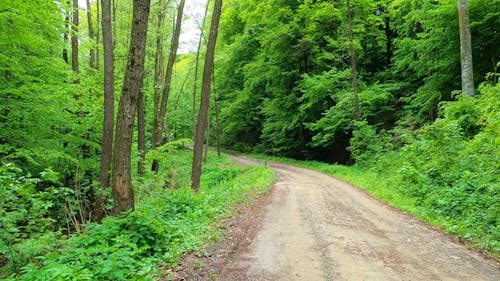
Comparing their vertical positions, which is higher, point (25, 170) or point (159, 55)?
point (159, 55)

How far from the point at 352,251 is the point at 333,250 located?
0.34 metres

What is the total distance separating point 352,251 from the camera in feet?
19.3

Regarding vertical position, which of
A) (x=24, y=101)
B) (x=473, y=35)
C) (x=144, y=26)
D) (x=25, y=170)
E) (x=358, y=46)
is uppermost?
(x=358, y=46)

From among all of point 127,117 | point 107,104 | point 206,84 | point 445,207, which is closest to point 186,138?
point 206,84

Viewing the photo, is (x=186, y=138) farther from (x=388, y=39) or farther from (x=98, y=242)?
(x=388, y=39)

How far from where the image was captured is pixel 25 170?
10344mm

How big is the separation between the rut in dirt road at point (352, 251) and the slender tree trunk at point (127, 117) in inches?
103

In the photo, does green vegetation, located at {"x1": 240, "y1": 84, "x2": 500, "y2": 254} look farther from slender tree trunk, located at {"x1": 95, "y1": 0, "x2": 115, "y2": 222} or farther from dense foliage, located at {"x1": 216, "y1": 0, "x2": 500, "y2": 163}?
slender tree trunk, located at {"x1": 95, "y1": 0, "x2": 115, "y2": 222}

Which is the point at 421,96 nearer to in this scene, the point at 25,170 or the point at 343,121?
the point at 343,121

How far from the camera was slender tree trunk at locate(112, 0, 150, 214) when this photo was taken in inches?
253

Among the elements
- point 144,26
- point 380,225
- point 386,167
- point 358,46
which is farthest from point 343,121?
point 144,26

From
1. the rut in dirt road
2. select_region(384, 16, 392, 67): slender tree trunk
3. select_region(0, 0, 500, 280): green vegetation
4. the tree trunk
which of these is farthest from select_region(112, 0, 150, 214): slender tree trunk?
select_region(384, 16, 392, 67): slender tree trunk

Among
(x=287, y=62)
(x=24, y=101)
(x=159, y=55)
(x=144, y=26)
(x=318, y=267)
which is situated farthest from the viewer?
(x=287, y=62)

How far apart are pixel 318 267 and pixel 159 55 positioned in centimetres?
1906
